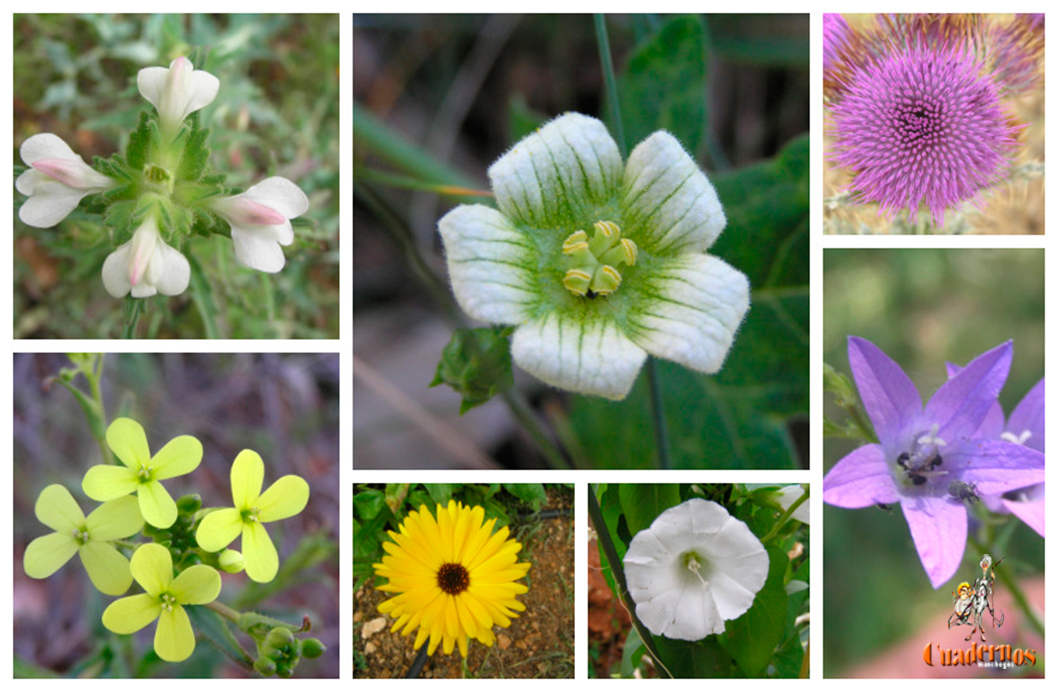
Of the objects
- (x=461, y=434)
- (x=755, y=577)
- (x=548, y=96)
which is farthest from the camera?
(x=548, y=96)

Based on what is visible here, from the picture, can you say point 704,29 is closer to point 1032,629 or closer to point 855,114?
point 855,114

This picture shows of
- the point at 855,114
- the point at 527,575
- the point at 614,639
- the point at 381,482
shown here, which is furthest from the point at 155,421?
the point at 855,114

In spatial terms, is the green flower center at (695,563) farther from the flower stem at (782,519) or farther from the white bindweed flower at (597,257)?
the white bindweed flower at (597,257)

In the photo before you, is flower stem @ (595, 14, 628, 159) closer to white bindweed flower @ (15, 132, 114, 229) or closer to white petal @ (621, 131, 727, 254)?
white petal @ (621, 131, 727, 254)

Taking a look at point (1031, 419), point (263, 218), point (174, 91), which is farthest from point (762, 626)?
point (174, 91)

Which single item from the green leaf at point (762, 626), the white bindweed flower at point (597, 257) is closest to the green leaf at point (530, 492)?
the white bindweed flower at point (597, 257)

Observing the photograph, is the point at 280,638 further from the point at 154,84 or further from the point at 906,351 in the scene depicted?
the point at 906,351
